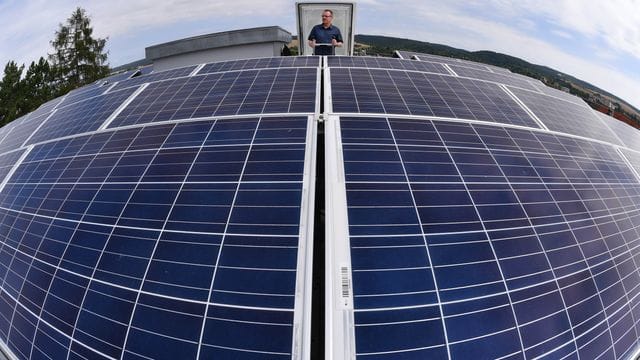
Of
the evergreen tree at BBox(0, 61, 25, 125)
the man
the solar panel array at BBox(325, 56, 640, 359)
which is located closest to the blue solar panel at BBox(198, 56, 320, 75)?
the solar panel array at BBox(325, 56, 640, 359)

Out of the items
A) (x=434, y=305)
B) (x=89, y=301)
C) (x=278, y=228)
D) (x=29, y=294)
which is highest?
(x=278, y=228)

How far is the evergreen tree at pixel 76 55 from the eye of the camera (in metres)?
33.0

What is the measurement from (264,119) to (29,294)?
16.0 feet

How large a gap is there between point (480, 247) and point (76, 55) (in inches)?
1930

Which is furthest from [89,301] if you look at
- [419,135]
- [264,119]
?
[419,135]

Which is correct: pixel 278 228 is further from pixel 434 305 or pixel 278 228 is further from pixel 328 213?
pixel 434 305

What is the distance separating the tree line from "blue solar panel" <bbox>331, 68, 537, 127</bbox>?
42.9 m

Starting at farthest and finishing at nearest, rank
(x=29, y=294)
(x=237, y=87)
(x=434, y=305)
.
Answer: (x=237, y=87)
(x=29, y=294)
(x=434, y=305)

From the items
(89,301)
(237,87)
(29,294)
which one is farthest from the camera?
(237,87)

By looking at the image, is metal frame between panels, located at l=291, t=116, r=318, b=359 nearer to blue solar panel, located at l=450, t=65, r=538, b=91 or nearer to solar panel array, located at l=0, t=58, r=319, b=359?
solar panel array, located at l=0, t=58, r=319, b=359

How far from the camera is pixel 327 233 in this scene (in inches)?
→ 137

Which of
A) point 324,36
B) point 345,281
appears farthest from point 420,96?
point 324,36

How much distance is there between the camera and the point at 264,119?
541 centimetres

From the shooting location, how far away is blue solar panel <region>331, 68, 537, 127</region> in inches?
230
